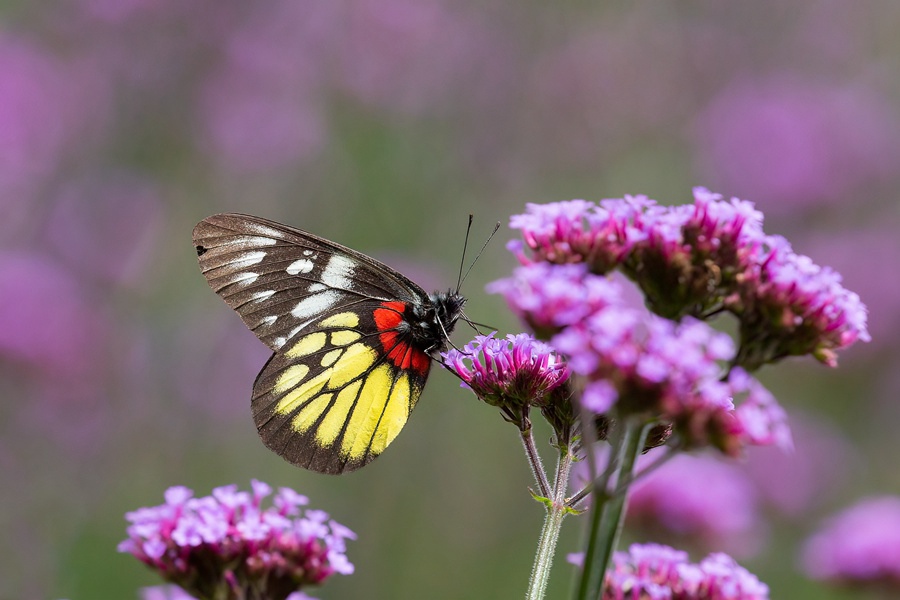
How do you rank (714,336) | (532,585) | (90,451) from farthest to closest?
(90,451) < (532,585) < (714,336)

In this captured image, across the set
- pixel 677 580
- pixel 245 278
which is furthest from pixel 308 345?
pixel 677 580

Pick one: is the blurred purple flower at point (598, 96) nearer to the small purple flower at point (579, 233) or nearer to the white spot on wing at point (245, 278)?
the white spot on wing at point (245, 278)

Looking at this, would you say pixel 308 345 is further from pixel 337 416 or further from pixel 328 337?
pixel 337 416

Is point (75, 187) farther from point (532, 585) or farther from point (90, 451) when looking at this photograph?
point (532, 585)

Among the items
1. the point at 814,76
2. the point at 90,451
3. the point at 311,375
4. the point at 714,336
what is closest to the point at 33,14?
the point at 90,451

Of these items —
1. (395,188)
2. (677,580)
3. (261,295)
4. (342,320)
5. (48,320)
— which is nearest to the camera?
(677,580)

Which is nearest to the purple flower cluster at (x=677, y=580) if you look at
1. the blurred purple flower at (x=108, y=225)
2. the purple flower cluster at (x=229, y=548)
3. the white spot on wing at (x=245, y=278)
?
the purple flower cluster at (x=229, y=548)
